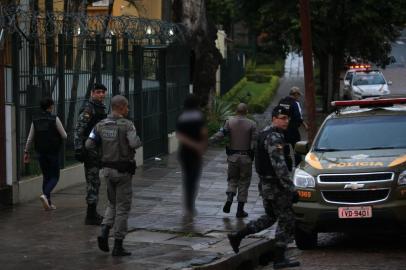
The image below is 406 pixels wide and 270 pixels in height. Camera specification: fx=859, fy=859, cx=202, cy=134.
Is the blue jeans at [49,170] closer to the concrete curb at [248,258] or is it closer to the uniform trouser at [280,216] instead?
the concrete curb at [248,258]

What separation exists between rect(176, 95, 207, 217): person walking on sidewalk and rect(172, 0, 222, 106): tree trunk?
65.1 ft

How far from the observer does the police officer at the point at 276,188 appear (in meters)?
9.48

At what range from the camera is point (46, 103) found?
12.6 meters

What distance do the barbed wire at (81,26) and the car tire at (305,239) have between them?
17.6ft

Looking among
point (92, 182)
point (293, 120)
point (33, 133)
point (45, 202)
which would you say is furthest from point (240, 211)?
point (293, 120)

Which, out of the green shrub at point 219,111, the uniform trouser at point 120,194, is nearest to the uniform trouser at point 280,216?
the uniform trouser at point 120,194

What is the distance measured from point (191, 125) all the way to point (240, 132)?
373 inches

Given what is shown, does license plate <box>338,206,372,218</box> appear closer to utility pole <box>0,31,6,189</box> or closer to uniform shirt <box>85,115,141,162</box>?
uniform shirt <box>85,115,141,162</box>

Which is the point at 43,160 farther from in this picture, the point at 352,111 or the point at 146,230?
the point at 352,111

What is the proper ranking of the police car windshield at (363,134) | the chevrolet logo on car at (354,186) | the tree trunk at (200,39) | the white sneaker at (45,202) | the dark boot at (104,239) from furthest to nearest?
1. the tree trunk at (200,39)
2. the white sneaker at (45,202)
3. the police car windshield at (363,134)
4. the chevrolet logo on car at (354,186)
5. the dark boot at (104,239)

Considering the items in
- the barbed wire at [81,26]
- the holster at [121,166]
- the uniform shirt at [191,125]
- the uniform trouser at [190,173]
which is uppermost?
the barbed wire at [81,26]

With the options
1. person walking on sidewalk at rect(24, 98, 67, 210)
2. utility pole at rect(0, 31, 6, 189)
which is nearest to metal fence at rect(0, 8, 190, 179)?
utility pole at rect(0, 31, 6, 189)

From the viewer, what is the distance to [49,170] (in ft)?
42.3

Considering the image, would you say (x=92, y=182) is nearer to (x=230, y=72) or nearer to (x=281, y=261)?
(x=281, y=261)
